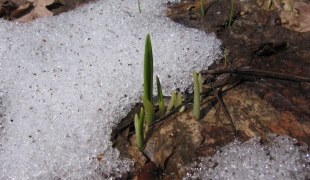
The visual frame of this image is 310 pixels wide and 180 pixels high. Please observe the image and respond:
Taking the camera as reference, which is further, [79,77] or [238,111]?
[79,77]

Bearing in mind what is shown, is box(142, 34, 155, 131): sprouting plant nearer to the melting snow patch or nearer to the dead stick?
the melting snow patch

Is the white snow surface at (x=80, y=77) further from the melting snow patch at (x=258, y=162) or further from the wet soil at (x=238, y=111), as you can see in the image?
the melting snow patch at (x=258, y=162)

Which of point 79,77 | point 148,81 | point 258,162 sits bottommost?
point 258,162

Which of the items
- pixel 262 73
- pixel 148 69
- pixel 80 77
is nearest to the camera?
pixel 148 69

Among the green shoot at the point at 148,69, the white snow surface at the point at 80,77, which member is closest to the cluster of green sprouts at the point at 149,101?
the green shoot at the point at 148,69

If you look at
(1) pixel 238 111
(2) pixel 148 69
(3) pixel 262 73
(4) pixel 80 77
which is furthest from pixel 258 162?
(4) pixel 80 77

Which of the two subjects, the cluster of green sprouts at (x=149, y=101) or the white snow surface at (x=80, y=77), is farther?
the white snow surface at (x=80, y=77)

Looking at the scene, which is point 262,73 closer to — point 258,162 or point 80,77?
point 258,162
